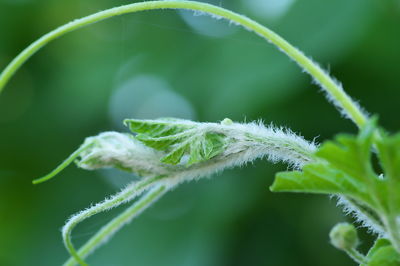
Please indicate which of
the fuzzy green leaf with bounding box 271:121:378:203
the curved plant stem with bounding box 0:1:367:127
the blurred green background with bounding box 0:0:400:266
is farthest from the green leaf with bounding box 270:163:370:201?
the blurred green background with bounding box 0:0:400:266

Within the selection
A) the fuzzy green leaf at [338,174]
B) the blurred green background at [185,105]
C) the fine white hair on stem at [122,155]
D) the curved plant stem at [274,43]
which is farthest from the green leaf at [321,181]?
the blurred green background at [185,105]

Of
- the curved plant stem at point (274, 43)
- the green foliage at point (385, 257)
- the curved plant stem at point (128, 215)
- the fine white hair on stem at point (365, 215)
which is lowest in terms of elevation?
the curved plant stem at point (128, 215)

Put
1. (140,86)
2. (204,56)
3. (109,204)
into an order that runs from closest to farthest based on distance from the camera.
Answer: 1. (109,204)
2. (204,56)
3. (140,86)

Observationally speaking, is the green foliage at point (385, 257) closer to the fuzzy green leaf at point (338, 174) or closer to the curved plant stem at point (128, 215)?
the fuzzy green leaf at point (338, 174)

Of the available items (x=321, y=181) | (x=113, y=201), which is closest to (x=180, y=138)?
(x=113, y=201)

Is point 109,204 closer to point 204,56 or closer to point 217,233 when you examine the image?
point 217,233

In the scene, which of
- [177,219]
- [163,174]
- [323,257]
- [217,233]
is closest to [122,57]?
[177,219]
